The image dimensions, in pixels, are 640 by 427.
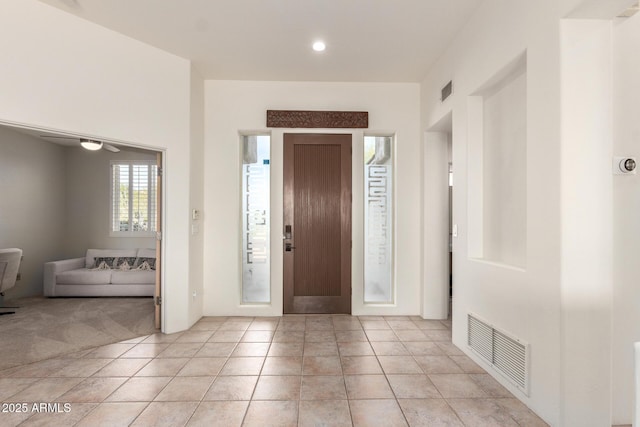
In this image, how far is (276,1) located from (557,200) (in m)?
2.62

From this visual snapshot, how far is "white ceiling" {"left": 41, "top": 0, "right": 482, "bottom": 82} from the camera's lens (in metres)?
2.79

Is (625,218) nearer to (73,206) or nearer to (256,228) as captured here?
(256,228)

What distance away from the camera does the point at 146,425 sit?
76.5 inches

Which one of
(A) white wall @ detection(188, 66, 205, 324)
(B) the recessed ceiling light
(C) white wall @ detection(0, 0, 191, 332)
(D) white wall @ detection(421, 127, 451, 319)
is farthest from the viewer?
(D) white wall @ detection(421, 127, 451, 319)

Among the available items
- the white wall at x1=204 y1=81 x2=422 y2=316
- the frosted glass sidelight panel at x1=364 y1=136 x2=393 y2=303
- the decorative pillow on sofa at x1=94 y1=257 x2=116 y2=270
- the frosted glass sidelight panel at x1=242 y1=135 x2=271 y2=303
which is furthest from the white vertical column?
the decorative pillow on sofa at x1=94 y1=257 x2=116 y2=270

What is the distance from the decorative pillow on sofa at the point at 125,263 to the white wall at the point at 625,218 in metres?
6.31

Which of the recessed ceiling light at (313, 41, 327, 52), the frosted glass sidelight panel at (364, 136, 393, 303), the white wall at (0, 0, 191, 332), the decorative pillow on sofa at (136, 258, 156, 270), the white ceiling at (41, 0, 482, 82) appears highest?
the white ceiling at (41, 0, 482, 82)

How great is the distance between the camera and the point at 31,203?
5.61 metres

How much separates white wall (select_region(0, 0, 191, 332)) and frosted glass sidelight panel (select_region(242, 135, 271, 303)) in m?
0.84

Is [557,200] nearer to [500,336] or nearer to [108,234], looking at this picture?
[500,336]

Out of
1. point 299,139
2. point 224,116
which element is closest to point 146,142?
point 224,116

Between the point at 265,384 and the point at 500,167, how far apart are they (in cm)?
261

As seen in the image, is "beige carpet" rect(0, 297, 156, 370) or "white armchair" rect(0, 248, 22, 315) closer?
"beige carpet" rect(0, 297, 156, 370)

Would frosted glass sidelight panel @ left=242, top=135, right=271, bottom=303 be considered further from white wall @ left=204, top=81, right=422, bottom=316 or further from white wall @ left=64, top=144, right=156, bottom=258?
white wall @ left=64, top=144, right=156, bottom=258
